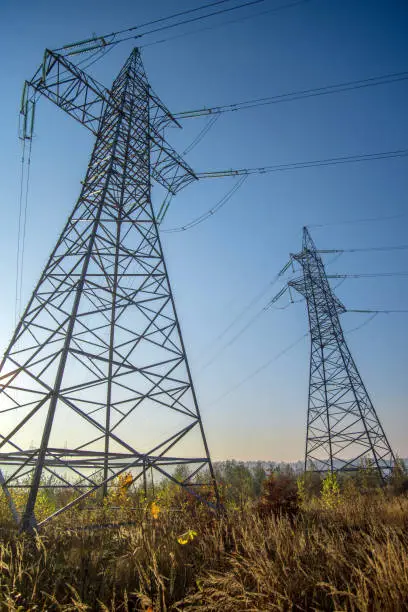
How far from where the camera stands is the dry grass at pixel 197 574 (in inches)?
89.7

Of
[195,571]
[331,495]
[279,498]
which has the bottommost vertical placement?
[331,495]

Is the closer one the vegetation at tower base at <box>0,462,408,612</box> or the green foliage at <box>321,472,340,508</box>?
the vegetation at tower base at <box>0,462,408,612</box>

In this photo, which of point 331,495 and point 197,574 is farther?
point 331,495

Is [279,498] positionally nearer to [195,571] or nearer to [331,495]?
[331,495]

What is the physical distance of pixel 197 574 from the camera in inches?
126

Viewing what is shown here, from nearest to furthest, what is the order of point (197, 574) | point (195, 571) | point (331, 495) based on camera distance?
point (197, 574) < point (195, 571) < point (331, 495)


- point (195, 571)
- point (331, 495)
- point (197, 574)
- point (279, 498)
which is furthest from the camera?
point (331, 495)

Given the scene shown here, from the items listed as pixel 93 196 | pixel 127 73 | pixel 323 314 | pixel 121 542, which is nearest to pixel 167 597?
pixel 121 542

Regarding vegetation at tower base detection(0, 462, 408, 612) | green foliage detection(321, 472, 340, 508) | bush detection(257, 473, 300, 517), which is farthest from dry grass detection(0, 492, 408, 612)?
green foliage detection(321, 472, 340, 508)

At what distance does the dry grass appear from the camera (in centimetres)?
228

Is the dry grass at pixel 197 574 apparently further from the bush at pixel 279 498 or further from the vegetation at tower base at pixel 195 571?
the bush at pixel 279 498

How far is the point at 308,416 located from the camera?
1862 cm

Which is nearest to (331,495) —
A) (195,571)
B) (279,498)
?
(279,498)

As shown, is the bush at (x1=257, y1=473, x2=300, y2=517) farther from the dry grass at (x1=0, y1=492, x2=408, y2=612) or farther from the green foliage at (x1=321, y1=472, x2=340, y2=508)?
the dry grass at (x1=0, y1=492, x2=408, y2=612)
